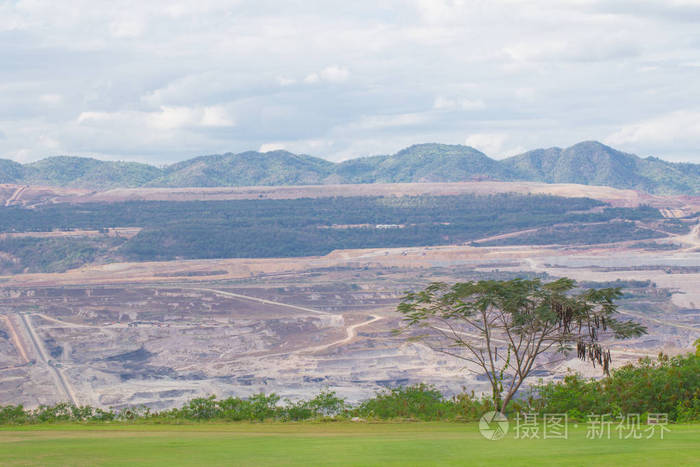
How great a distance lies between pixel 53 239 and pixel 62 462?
85089 mm

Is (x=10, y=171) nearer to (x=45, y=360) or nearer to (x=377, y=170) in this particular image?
(x=377, y=170)

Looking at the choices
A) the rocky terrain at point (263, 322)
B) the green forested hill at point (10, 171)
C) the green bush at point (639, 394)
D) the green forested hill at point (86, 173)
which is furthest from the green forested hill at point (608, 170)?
the green bush at point (639, 394)

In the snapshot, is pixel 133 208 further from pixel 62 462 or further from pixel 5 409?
pixel 62 462

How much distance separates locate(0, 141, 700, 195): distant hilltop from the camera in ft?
553

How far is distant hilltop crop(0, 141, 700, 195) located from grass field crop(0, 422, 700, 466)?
505ft

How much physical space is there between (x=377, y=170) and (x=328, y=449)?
18201 centimetres

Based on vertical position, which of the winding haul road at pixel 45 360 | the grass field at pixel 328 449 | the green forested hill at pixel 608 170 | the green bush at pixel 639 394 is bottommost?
the winding haul road at pixel 45 360

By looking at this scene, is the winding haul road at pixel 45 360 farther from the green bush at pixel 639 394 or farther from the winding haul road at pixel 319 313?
the green bush at pixel 639 394

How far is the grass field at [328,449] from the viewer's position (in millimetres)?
7422

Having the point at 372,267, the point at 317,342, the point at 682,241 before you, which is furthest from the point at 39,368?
the point at 682,241

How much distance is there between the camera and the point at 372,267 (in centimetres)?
7644

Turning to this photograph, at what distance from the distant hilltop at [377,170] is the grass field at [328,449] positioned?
6056 inches

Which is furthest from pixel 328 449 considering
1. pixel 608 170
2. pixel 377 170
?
pixel 608 170

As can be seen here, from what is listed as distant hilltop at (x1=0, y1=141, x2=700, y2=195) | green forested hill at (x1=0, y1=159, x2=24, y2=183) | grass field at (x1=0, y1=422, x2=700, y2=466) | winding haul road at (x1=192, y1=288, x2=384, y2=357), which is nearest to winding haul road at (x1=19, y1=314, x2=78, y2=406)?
winding haul road at (x1=192, y1=288, x2=384, y2=357)
